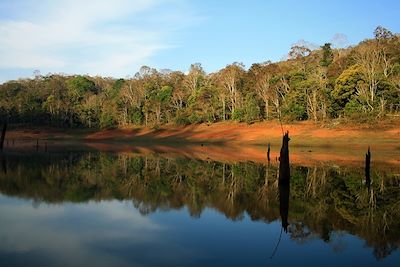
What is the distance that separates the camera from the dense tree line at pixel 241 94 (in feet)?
196

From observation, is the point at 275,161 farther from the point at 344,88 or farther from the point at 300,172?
the point at 344,88

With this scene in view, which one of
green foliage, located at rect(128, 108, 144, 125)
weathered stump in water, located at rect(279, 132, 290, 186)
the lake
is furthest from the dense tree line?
weathered stump in water, located at rect(279, 132, 290, 186)

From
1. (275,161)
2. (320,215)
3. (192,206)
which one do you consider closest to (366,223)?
(320,215)

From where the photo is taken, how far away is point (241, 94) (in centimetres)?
8106

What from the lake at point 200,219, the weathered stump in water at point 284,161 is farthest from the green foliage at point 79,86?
the weathered stump in water at point 284,161

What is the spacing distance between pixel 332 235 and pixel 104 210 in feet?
28.9

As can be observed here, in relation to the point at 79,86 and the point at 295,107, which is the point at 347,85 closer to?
the point at 295,107

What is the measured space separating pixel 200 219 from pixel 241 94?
221ft

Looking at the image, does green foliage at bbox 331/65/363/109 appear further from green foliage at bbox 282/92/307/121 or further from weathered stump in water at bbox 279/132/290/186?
weathered stump in water at bbox 279/132/290/186

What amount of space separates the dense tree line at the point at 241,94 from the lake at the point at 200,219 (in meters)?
35.5

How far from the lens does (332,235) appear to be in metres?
12.5

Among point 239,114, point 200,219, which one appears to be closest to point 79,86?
point 239,114

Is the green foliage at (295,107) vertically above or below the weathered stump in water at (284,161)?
above

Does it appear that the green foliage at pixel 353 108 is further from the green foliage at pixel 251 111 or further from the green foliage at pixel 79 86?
the green foliage at pixel 79 86
